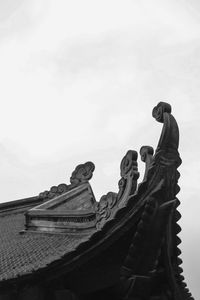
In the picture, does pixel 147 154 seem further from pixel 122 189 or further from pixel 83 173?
pixel 83 173

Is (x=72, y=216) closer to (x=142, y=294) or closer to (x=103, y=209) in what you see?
(x=103, y=209)

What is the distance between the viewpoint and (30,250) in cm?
659

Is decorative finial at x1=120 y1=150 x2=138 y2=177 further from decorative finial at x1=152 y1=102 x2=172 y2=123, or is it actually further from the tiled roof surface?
the tiled roof surface

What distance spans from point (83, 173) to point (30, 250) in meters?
3.37

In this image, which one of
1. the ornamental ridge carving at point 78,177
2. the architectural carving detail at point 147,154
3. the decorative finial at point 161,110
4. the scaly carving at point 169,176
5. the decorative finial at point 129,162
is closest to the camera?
the scaly carving at point 169,176

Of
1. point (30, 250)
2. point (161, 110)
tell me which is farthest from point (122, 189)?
point (30, 250)

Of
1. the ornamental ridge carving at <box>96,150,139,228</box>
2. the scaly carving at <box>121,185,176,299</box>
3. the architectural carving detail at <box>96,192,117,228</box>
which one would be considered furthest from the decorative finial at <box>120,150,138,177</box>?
the scaly carving at <box>121,185,176,299</box>

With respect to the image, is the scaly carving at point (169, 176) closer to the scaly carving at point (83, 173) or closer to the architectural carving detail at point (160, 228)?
the architectural carving detail at point (160, 228)

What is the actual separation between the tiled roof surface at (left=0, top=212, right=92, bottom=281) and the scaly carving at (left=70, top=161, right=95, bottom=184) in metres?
1.86

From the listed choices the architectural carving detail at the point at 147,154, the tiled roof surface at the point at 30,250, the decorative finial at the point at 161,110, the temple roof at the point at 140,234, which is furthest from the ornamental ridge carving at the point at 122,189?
the decorative finial at the point at 161,110

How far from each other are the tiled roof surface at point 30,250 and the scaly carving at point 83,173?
186 cm

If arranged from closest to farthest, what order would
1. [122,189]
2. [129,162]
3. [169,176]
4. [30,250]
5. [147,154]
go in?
[169,176]
[147,154]
[122,189]
[129,162]
[30,250]

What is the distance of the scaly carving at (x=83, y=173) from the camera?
31.7 ft

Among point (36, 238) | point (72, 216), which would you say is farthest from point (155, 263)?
point (36, 238)
